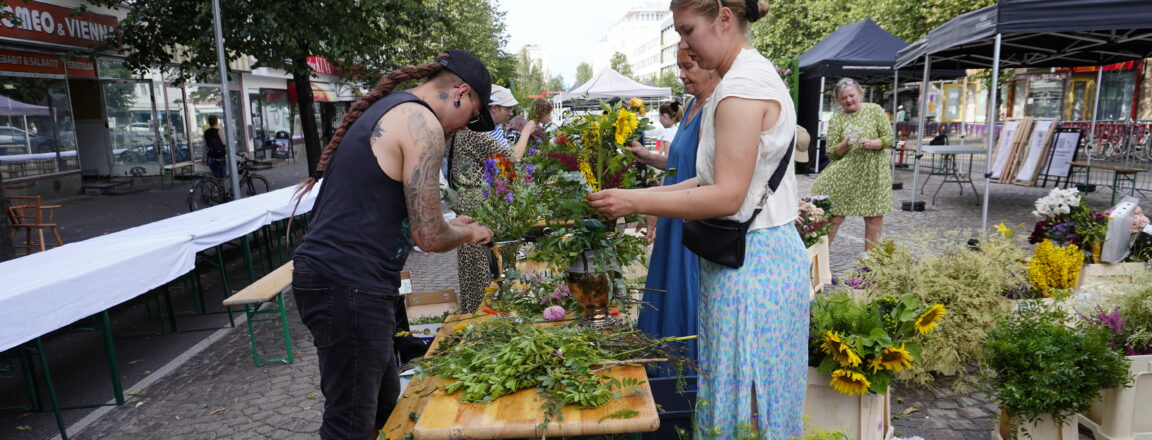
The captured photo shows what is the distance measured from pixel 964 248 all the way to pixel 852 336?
179 centimetres

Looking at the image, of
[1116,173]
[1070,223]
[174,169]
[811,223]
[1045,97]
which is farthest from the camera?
[1045,97]

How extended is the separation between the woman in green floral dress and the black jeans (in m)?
4.33

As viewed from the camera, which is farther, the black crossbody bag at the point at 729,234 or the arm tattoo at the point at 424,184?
the arm tattoo at the point at 424,184

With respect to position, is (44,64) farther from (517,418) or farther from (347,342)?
(517,418)

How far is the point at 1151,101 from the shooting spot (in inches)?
820

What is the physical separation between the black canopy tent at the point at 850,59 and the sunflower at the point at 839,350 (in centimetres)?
954

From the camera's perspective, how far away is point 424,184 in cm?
188

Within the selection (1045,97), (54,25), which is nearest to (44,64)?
(54,25)

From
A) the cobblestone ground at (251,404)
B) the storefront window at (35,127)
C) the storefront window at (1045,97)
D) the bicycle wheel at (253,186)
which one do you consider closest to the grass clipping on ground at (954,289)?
the cobblestone ground at (251,404)

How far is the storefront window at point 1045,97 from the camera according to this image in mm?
24078

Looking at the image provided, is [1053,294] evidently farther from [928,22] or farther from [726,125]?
[928,22]

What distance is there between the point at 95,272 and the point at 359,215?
7.91ft

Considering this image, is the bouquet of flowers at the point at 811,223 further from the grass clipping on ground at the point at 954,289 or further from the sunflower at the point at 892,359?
the sunflower at the point at 892,359

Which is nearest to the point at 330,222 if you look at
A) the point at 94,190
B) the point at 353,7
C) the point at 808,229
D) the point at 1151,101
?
the point at 808,229
